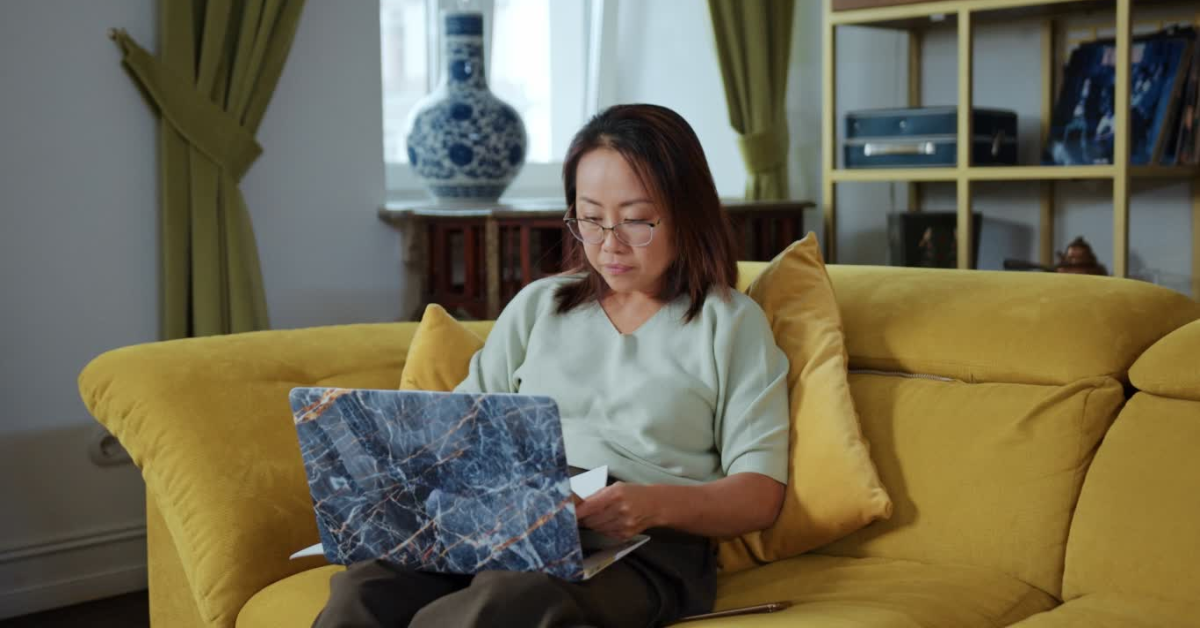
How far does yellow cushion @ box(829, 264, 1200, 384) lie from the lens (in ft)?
5.44

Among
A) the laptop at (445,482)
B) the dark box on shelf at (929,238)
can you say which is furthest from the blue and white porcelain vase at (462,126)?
the laptop at (445,482)

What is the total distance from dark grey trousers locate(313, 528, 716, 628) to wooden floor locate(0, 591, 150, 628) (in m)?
1.50

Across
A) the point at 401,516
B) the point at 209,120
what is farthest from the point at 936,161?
the point at 401,516

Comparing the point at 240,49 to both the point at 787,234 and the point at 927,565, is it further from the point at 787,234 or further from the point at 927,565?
the point at 927,565

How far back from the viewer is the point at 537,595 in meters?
1.29

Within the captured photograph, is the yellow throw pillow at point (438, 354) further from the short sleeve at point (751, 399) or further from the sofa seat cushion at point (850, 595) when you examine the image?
the short sleeve at point (751, 399)

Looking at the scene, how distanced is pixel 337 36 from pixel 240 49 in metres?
0.32

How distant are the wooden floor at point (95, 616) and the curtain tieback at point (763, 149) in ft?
6.39

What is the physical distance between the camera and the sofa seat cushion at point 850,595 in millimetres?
1420

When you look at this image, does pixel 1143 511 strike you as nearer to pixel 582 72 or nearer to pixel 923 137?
pixel 923 137

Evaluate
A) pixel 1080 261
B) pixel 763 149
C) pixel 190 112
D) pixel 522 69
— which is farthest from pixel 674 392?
pixel 522 69

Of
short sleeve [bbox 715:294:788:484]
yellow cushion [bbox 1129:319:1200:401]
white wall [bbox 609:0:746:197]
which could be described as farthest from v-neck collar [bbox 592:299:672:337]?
white wall [bbox 609:0:746:197]

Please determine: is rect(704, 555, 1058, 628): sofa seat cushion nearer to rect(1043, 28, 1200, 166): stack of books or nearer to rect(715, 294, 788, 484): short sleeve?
rect(715, 294, 788, 484): short sleeve

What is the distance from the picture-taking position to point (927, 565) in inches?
63.7
